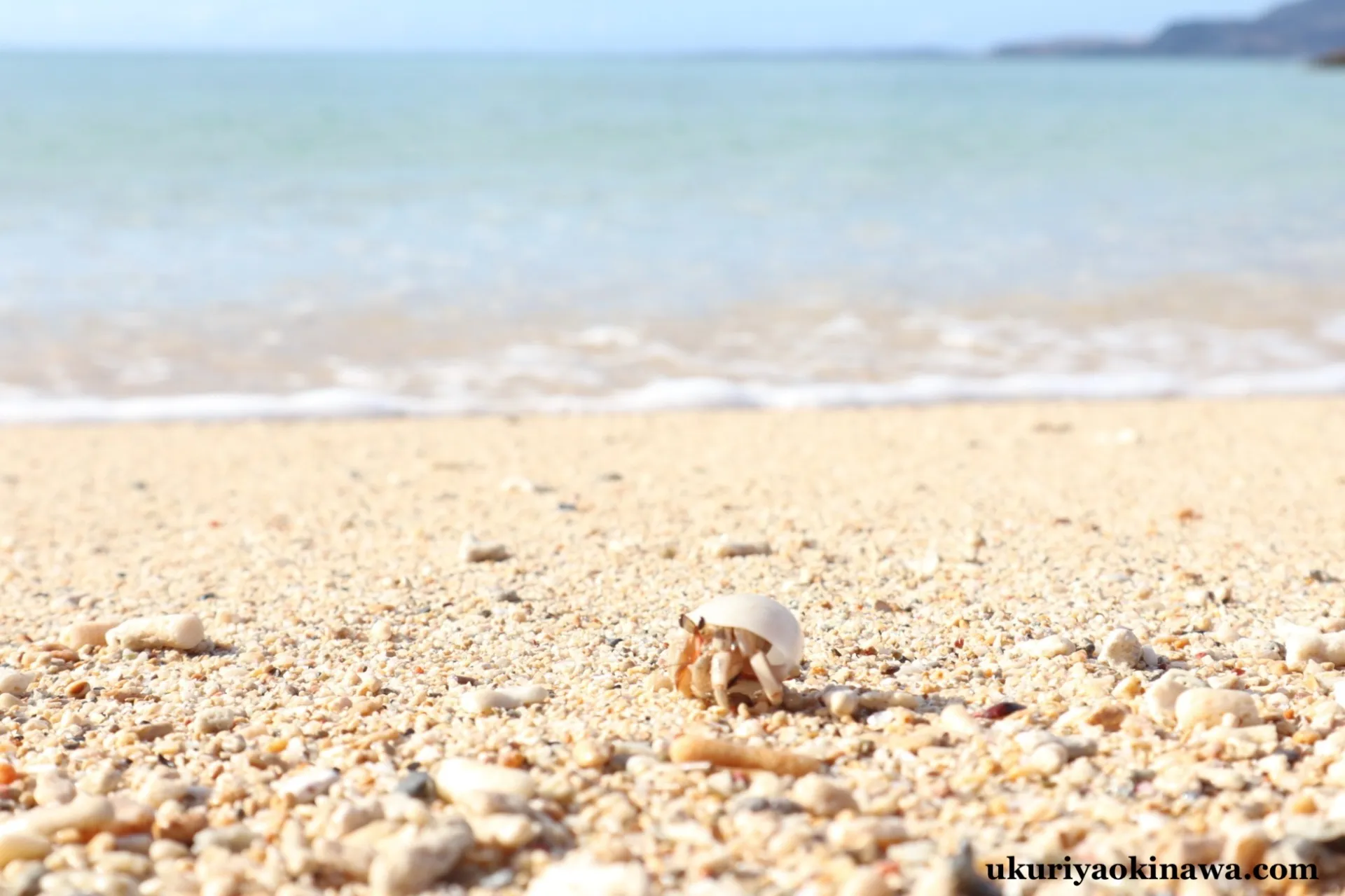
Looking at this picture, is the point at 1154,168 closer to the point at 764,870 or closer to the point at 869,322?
the point at 869,322

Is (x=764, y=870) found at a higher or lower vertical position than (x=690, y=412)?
lower

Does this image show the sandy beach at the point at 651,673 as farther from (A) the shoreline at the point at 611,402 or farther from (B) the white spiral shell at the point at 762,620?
(A) the shoreline at the point at 611,402

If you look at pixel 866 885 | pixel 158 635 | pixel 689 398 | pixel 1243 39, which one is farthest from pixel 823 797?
pixel 1243 39

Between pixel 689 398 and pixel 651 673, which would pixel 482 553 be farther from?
pixel 689 398

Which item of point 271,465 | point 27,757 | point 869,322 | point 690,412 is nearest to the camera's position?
point 27,757

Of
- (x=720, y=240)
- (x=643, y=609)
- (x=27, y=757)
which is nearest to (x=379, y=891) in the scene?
(x=27, y=757)

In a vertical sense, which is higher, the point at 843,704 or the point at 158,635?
the point at 158,635

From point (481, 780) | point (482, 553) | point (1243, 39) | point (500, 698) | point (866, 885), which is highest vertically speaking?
point (1243, 39)
